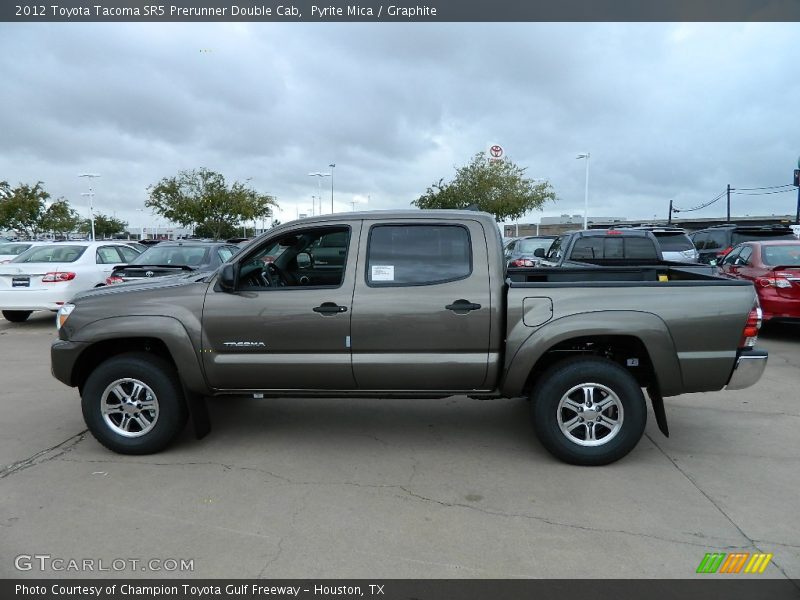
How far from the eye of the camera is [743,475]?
4.29 meters

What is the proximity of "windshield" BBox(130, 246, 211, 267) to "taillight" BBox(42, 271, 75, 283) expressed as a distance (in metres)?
1.47

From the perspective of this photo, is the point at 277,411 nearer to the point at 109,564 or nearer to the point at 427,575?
the point at 109,564

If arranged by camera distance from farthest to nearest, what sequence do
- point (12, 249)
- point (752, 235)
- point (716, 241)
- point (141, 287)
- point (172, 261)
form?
point (12, 249) < point (716, 241) < point (752, 235) < point (172, 261) < point (141, 287)

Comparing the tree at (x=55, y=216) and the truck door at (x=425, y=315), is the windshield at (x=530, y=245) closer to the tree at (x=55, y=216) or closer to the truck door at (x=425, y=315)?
the truck door at (x=425, y=315)

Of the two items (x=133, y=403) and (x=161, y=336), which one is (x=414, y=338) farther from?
(x=133, y=403)

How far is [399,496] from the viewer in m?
3.98

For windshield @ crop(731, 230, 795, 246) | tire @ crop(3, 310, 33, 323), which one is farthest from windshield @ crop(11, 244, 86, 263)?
windshield @ crop(731, 230, 795, 246)

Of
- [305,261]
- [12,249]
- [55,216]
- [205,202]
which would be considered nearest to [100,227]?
[55,216]

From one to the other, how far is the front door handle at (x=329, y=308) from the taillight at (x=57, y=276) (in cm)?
842

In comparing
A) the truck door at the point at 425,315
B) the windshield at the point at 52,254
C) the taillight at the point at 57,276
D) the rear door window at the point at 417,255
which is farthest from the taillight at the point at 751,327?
the windshield at the point at 52,254

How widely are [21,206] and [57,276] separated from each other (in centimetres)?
3969

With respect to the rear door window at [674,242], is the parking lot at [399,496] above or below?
below

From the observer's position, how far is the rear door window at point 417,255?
4477 mm
